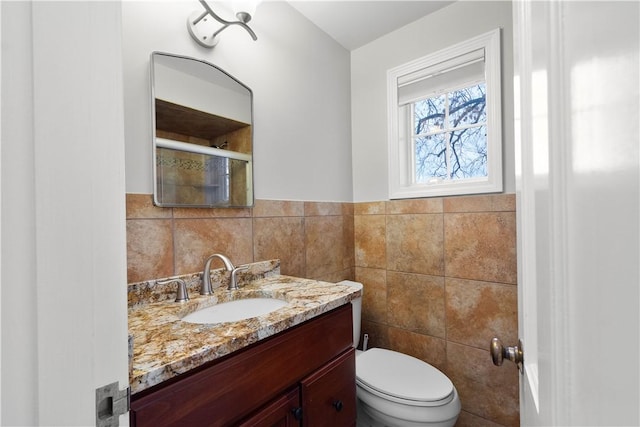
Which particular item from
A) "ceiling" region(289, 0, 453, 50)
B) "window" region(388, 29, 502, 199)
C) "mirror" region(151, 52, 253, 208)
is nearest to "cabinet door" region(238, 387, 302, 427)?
"mirror" region(151, 52, 253, 208)

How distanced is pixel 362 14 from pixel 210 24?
988 millimetres

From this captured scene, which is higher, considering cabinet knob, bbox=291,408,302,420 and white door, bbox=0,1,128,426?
white door, bbox=0,1,128,426

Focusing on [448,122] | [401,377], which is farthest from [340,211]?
[401,377]

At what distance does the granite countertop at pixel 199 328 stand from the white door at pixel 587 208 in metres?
0.62

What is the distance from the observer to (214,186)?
50.5 inches

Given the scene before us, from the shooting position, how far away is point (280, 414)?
831 millimetres

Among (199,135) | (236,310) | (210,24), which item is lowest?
(236,310)

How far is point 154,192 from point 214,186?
0.25m

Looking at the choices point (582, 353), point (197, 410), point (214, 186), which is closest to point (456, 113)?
point (214, 186)

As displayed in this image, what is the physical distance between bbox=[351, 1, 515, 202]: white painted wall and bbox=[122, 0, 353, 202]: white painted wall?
0.33 feet

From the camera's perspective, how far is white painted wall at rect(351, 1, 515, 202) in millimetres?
1555

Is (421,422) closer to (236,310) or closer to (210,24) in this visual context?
(236,310)

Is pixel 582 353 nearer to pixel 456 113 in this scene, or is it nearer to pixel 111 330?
pixel 111 330

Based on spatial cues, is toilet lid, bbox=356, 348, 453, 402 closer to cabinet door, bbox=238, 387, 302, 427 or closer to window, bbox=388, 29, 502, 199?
cabinet door, bbox=238, 387, 302, 427
